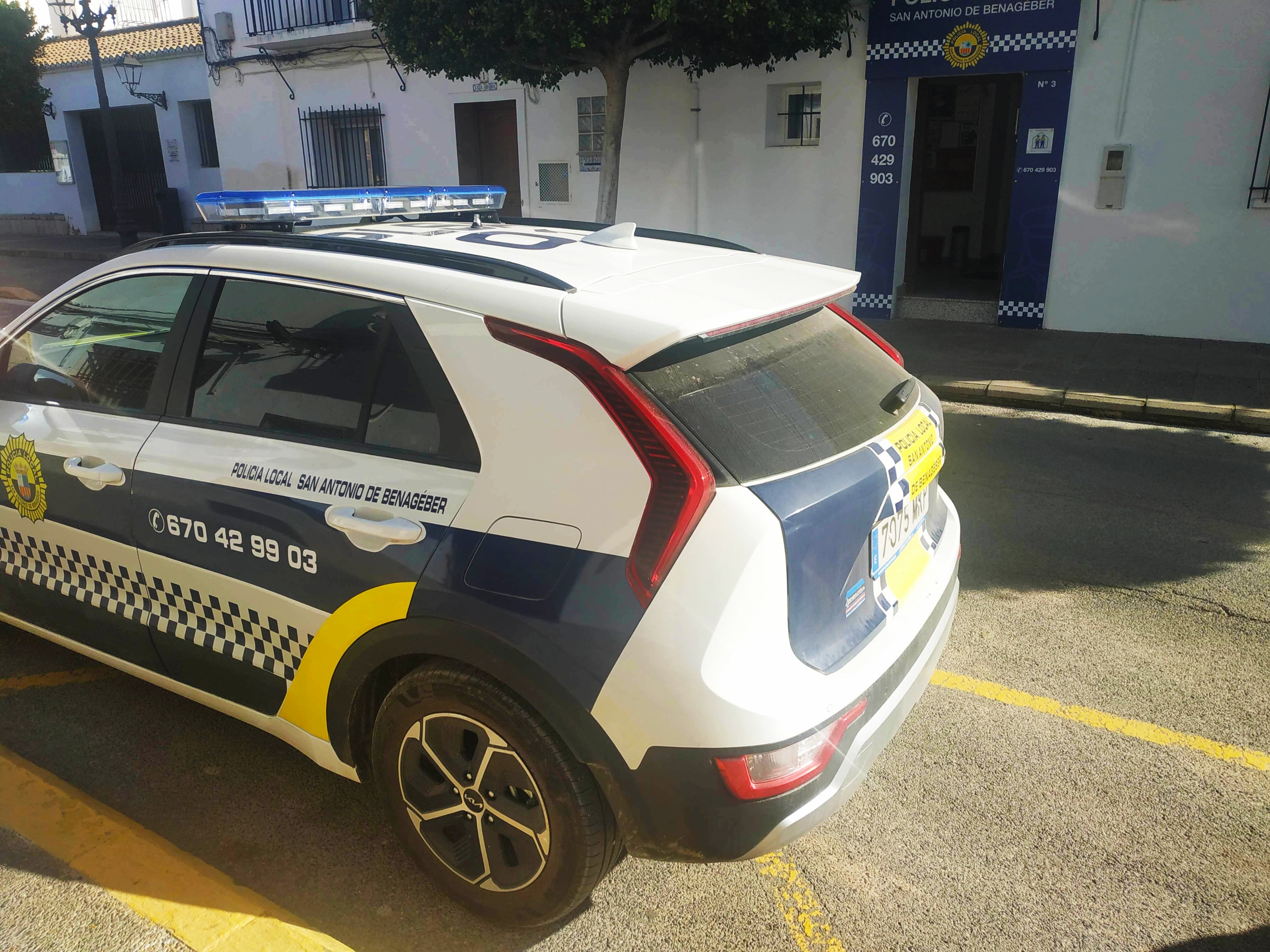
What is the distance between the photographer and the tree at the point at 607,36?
968cm

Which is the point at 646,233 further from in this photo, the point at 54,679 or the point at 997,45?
the point at 997,45

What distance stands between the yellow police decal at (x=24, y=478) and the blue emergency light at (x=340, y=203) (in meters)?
0.94

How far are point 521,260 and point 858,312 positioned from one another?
9.92 m

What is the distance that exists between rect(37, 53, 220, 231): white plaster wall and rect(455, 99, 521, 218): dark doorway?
6.19m

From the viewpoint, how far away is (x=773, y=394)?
7.64 feet

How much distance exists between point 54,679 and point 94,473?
1241mm

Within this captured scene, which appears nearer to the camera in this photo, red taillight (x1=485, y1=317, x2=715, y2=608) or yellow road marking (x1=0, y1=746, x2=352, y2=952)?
red taillight (x1=485, y1=317, x2=715, y2=608)

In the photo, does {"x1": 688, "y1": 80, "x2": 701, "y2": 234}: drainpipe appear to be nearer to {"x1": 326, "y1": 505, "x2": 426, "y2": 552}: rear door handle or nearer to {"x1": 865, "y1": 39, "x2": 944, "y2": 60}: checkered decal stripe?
{"x1": 865, "y1": 39, "x2": 944, "y2": 60}: checkered decal stripe

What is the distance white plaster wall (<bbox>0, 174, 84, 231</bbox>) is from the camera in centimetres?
2259

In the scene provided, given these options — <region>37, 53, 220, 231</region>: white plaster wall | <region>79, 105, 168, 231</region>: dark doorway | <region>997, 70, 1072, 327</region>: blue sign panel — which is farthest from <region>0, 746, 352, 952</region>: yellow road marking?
<region>79, 105, 168, 231</region>: dark doorway

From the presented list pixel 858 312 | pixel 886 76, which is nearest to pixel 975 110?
pixel 886 76

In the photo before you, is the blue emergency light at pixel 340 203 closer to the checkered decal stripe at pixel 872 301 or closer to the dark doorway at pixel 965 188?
the checkered decal stripe at pixel 872 301

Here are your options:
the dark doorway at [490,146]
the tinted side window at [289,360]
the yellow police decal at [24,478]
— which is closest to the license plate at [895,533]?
the tinted side window at [289,360]

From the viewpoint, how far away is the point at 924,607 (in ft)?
8.37
